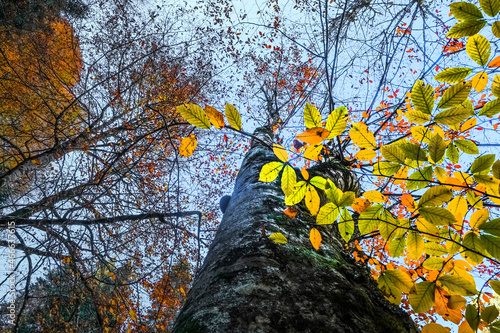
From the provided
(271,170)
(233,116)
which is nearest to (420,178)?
(271,170)

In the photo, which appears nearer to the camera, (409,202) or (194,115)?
(194,115)

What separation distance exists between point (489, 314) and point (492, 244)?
18 cm

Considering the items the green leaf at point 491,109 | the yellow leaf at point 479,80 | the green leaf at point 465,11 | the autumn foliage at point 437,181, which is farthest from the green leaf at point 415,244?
the green leaf at point 465,11

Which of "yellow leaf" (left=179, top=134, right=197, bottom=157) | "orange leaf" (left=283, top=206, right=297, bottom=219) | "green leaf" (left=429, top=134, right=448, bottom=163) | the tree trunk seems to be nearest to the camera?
the tree trunk

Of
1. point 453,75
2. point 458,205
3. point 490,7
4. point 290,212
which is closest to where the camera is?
point 490,7

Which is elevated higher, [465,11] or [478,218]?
[465,11]

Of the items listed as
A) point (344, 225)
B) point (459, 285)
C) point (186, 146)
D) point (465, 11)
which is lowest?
point (459, 285)

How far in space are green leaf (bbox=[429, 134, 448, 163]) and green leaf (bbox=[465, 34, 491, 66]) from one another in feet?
0.80

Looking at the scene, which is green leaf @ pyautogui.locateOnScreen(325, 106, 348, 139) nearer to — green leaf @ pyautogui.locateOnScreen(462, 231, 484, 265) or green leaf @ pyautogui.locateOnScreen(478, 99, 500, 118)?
green leaf @ pyautogui.locateOnScreen(478, 99, 500, 118)

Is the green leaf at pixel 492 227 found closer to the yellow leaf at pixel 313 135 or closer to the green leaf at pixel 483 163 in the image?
the green leaf at pixel 483 163

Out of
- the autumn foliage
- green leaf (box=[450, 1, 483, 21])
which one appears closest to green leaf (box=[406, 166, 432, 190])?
the autumn foliage

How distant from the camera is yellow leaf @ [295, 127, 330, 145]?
26.7 inches

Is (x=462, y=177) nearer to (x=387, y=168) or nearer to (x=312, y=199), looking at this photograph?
(x=387, y=168)

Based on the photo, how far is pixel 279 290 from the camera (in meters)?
0.65
